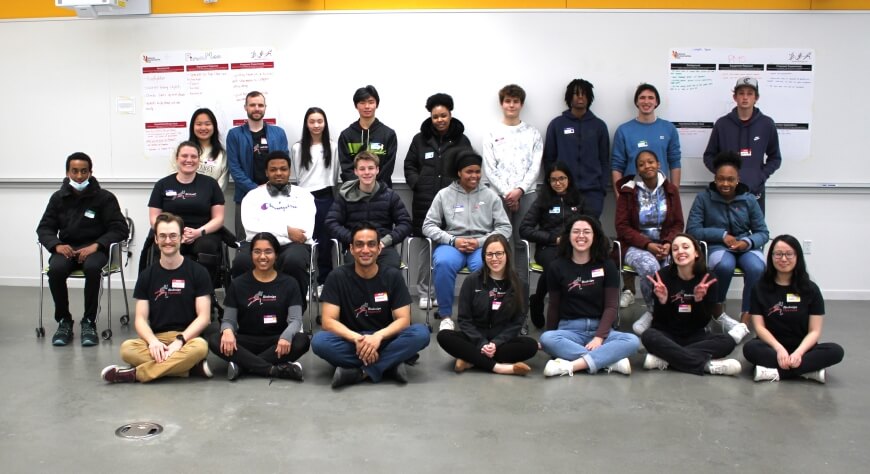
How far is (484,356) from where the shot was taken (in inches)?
162

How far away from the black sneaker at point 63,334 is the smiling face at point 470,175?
8.89 feet

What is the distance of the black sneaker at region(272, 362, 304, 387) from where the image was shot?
3992 millimetres

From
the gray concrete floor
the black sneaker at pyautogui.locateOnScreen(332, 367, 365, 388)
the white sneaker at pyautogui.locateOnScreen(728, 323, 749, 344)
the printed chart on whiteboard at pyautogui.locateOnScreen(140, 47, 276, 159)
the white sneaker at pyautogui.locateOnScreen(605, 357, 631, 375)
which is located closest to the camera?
the gray concrete floor

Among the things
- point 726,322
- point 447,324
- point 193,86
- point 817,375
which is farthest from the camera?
point 193,86

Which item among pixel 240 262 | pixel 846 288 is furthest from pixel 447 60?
pixel 846 288

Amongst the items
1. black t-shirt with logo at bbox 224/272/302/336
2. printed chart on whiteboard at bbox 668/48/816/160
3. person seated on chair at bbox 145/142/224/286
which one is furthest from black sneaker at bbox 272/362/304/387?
printed chart on whiteboard at bbox 668/48/816/160

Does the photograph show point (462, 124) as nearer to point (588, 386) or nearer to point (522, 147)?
point (522, 147)

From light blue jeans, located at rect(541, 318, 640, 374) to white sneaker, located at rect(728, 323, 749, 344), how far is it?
2.95ft

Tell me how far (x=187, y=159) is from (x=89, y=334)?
1.31 m

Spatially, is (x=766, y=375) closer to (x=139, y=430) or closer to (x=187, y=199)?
(x=139, y=430)

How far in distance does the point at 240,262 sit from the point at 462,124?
81.1 inches

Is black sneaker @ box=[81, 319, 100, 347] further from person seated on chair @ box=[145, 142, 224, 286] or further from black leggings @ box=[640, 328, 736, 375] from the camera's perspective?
black leggings @ box=[640, 328, 736, 375]

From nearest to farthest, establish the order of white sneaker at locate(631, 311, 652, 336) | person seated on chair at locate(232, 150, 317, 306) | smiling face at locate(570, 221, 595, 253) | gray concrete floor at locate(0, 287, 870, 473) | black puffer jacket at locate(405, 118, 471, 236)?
gray concrete floor at locate(0, 287, 870, 473), smiling face at locate(570, 221, 595, 253), white sneaker at locate(631, 311, 652, 336), person seated on chair at locate(232, 150, 317, 306), black puffer jacket at locate(405, 118, 471, 236)

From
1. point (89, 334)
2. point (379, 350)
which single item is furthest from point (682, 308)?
point (89, 334)
